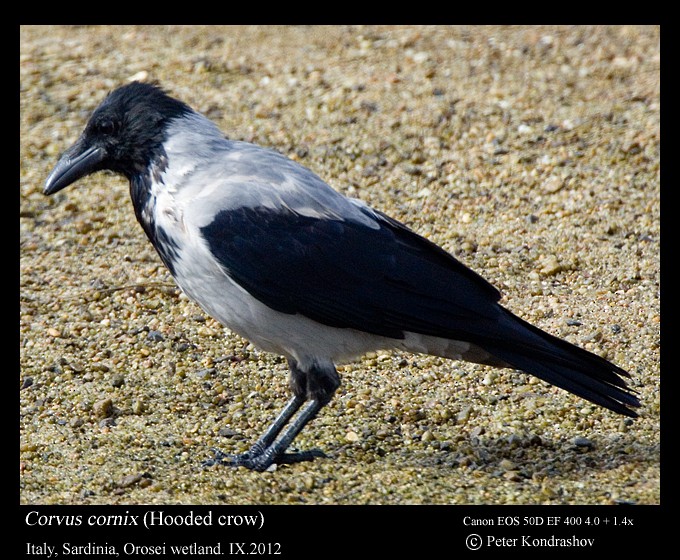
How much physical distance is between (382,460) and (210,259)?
50.3 inches

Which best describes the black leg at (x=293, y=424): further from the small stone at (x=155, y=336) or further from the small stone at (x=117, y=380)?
the small stone at (x=155, y=336)

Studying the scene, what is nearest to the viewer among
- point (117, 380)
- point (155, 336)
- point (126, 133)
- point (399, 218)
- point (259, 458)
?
point (259, 458)

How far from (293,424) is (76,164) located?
1.74 m

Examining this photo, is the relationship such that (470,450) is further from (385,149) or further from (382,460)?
(385,149)

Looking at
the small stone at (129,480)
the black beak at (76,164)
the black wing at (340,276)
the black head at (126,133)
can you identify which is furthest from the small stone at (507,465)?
the black beak at (76,164)

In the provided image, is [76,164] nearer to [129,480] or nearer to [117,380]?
[117,380]

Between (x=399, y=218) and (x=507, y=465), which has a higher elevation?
(x=399, y=218)

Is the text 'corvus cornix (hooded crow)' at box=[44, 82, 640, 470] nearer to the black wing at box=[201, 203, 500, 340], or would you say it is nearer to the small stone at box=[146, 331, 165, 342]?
the black wing at box=[201, 203, 500, 340]

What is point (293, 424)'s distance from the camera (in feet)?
16.6

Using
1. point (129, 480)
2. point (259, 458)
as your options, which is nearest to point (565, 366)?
point (259, 458)

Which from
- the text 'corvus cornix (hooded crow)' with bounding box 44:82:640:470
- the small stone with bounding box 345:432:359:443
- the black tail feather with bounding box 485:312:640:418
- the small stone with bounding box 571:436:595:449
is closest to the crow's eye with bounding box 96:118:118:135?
the text 'corvus cornix (hooded crow)' with bounding box 44:82:640:470

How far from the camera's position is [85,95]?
900 centimetres

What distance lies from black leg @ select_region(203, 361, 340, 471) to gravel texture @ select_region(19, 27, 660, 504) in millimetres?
128

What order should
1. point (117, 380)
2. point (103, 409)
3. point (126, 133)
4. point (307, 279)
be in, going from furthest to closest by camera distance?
point (117, 380) < point (103, 409) < point (126, 133) < point (307, 279)
